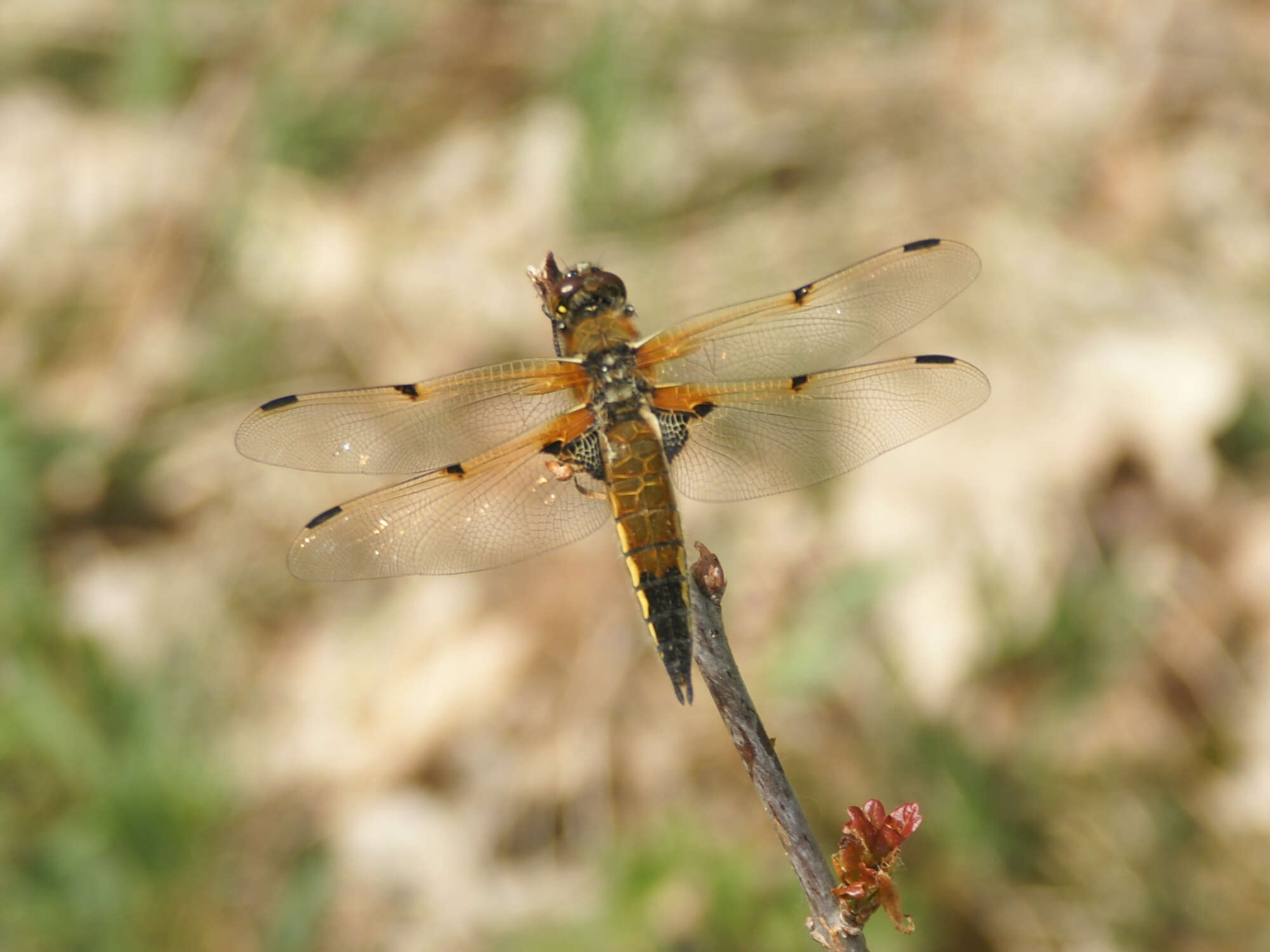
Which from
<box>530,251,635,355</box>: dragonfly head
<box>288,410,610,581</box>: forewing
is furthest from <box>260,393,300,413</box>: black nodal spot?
<box>530,251,635,355</box>: dragonfly head

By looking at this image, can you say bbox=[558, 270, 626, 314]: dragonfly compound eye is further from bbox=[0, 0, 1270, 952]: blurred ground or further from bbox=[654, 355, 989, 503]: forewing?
bbox=[0, 0, 1270, 952]: blurred ground

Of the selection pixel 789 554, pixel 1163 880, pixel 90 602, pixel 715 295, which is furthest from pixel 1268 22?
pixel 90 602

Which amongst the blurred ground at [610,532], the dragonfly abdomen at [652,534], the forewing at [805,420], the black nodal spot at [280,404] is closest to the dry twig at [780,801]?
the dragonfly abdomen at [652,534]

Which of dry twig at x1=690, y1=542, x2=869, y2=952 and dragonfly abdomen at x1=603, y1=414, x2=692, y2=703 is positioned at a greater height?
dragonfly abdomen at x1=603, y1=414, x2=692, y2=703

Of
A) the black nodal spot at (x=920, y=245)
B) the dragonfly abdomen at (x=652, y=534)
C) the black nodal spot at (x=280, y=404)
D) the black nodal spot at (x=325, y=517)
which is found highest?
the black nodal spot at (x=920, y=245)

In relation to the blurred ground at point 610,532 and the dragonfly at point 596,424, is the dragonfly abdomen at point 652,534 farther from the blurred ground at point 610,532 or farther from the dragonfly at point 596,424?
the blurred ground at point 610,532

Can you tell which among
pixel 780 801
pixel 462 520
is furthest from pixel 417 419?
pixel 780 801

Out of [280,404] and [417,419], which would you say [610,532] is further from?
[280,404]

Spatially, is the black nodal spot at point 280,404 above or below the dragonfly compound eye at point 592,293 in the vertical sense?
below
